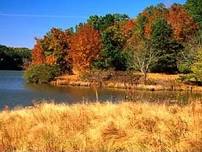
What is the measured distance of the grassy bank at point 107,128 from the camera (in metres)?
9.98

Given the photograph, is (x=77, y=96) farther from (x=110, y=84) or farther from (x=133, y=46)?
(x=133, y=46)

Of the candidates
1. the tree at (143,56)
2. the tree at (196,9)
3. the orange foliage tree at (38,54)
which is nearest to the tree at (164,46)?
the tree at (143,56)

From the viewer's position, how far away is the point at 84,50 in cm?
8525

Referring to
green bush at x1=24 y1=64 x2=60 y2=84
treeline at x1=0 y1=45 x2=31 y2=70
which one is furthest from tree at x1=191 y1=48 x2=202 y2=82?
treeline at x1=0 y1=45 x2=31 y2=70

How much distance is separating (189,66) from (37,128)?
61015mm

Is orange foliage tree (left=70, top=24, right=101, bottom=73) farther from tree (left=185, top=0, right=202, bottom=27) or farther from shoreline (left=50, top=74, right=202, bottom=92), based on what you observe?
tree (left=185, top=0, right=202, bottom=27)

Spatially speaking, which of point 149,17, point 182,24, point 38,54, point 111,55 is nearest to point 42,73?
point 38,54

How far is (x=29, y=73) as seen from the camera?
278 feet

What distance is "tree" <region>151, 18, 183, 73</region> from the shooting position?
79688 mm

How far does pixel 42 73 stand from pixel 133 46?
1621 cm

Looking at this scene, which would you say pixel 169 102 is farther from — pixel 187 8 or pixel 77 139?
pixel 187 8

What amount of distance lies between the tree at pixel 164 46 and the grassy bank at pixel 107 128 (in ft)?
216

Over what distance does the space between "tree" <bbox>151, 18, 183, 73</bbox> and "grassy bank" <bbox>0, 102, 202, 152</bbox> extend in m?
65.8

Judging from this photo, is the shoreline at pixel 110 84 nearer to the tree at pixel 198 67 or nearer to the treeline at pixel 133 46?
the tree at pixel 198 67
